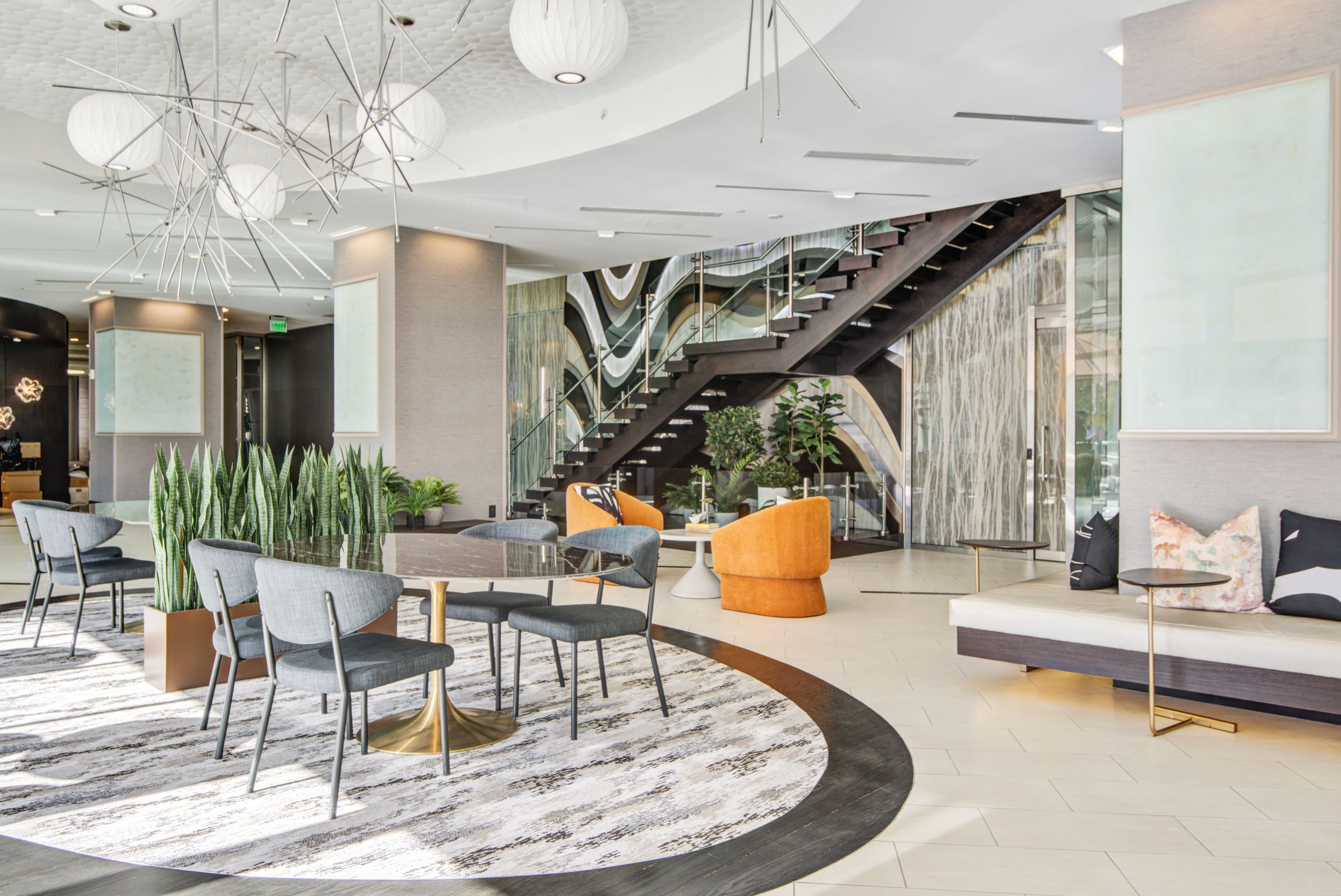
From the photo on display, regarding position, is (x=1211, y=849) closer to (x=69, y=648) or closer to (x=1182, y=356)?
(x=1182, y=356)

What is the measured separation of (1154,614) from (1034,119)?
12.0 feet

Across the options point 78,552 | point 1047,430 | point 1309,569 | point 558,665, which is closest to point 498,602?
point 558,665

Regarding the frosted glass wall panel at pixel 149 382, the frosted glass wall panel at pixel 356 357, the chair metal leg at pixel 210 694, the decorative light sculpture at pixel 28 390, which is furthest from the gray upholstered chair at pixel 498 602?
the decorative light sculpture at pixel 28 390

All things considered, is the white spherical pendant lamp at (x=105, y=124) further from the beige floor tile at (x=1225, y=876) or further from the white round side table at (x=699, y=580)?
the beige floor tile at (x=1225, y=876)

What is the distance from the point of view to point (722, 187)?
7.93 m

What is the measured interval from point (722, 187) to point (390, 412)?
408cm

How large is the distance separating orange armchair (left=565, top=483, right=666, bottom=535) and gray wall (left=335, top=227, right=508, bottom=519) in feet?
7.45

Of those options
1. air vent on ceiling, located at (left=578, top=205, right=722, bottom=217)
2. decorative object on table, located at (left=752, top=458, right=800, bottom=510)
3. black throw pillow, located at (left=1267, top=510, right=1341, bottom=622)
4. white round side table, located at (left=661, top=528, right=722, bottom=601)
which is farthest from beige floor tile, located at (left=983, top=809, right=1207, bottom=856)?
air vent on ceiling, located at (left=578, top=205, right=722, bottom=217)

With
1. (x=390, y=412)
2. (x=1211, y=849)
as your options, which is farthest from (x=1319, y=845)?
(x=390, y=412)

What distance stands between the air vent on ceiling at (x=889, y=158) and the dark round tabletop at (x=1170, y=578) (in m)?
4.06

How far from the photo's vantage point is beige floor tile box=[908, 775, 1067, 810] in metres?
3.01

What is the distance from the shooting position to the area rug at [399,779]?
2.63 m

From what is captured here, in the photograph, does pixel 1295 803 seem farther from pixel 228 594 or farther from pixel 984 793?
pixel 228 594

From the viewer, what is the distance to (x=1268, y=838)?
277 centimetres
